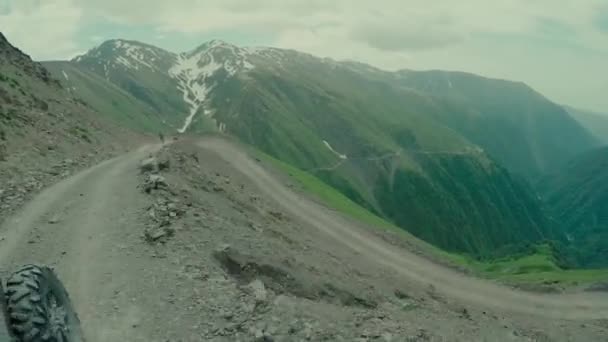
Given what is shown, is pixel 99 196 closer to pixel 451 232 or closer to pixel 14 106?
pixel 14 106

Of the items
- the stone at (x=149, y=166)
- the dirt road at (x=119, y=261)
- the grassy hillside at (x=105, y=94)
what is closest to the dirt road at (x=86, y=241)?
the dirt road at (x=119, y=261)

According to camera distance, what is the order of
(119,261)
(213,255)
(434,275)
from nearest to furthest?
1. (119,261)
2. (213,255)
3. (434,275)

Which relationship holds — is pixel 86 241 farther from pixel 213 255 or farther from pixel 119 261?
pixel 213 255

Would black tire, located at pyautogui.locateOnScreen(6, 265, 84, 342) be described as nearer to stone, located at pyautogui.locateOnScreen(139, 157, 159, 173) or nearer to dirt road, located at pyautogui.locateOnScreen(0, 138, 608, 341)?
dirt road, located at pyautogui.locateOnScreen(0, 138, 608, 341)

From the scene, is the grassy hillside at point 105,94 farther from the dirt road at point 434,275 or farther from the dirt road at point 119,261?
the dirt road at point 119,261

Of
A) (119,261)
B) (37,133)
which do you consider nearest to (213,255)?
(119,261)

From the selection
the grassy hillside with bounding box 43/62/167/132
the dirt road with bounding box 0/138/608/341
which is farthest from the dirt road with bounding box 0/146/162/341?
the grassy hillside with bounding box 43/62/167/132

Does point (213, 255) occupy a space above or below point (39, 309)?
below
